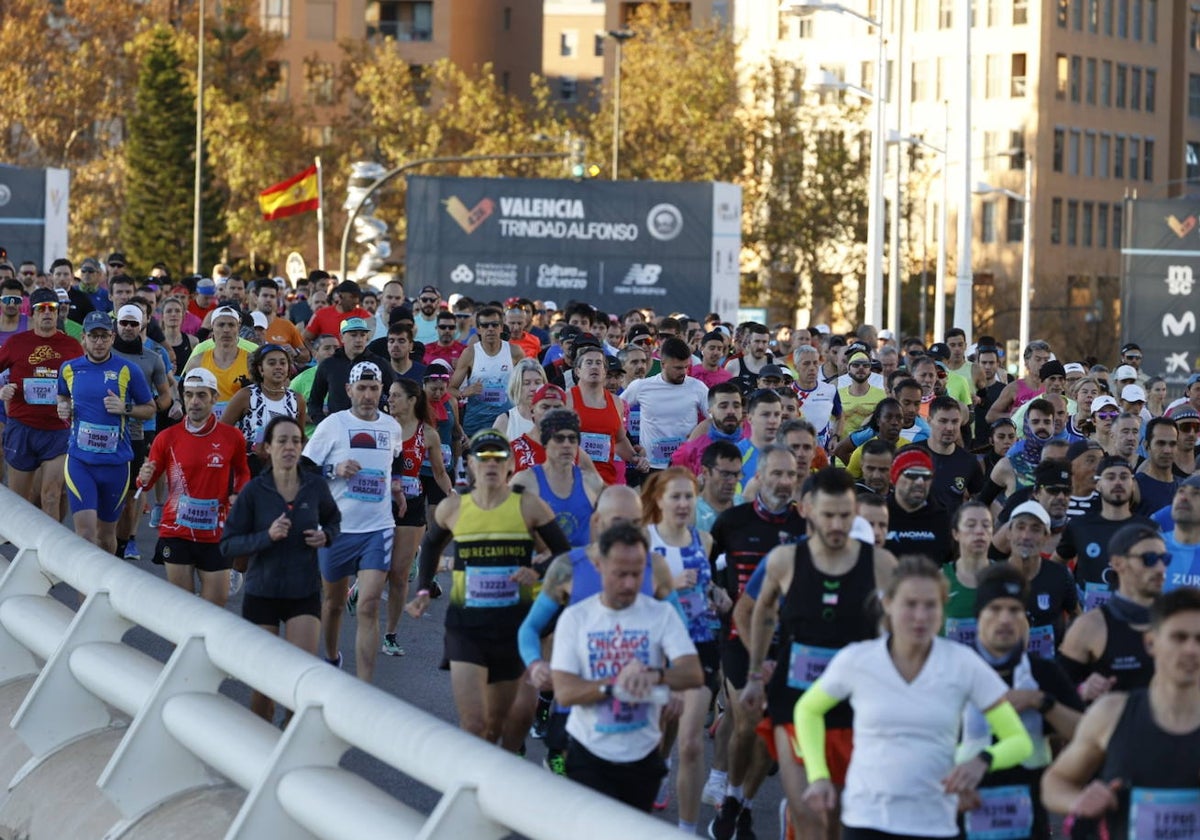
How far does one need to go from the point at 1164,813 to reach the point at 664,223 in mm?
36894

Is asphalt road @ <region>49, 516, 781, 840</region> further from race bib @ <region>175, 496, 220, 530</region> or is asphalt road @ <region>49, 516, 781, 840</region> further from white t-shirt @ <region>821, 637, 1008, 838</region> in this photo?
white t-shirt @ <region>821, 637, 1008, 838</region>

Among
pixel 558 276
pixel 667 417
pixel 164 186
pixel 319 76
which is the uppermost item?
pixel 319 76

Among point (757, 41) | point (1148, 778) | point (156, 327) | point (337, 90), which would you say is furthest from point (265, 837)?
point (757, 41)

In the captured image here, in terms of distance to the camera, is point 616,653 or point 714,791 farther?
point 714,791

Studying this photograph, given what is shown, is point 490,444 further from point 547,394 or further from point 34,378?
point 34,378

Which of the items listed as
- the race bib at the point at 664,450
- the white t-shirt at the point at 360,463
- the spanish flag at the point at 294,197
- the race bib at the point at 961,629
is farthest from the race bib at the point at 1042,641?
the spanish flag at the point at 294,197

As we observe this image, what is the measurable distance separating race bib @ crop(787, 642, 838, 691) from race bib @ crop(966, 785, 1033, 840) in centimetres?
129

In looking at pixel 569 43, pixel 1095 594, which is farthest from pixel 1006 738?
pixel 569 43

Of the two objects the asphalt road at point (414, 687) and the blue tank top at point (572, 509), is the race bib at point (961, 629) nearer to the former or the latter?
the asphalt road at point (414, 687)

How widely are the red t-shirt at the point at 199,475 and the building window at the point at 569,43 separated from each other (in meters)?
118

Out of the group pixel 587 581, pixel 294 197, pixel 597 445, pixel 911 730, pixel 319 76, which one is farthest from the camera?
pixel 319 76

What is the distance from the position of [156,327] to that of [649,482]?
10.8m

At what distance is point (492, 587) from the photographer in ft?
34.2

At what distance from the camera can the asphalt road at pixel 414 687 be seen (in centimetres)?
1028
